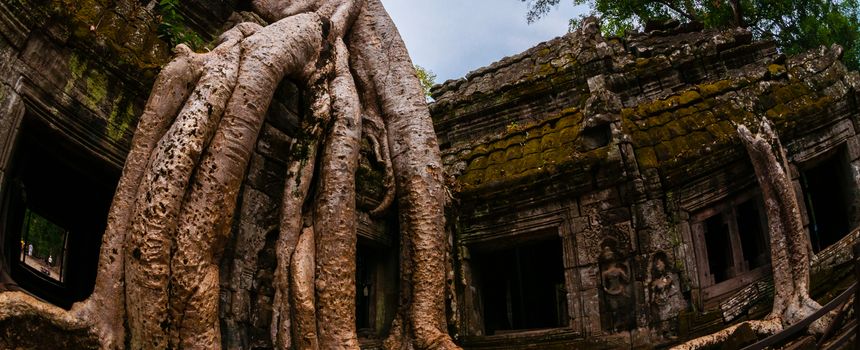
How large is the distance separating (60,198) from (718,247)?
17.0 feet

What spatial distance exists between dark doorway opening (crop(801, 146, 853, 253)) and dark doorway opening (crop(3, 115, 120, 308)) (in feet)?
15.7

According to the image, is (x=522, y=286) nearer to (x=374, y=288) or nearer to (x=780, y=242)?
(x=374, y=288)

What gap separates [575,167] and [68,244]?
176 inches

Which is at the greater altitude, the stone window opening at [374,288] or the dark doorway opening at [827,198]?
the dark doorway opening at [827,198]

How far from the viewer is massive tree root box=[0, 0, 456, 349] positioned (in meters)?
3.10

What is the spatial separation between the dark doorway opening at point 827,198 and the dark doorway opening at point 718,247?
1.93ft

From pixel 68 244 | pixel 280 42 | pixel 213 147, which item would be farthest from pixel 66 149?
pixel 68 244

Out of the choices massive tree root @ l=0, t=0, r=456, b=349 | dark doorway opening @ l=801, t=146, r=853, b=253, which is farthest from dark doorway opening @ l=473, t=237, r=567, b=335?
dark doorway opening @ l=801, t=146, r=853, b=253

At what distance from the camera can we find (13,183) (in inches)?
153

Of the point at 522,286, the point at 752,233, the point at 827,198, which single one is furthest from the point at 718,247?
the point at 522,286

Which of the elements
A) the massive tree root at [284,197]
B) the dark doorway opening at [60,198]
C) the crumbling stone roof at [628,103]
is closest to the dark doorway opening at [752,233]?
the crumbling stone roof at [628,103]

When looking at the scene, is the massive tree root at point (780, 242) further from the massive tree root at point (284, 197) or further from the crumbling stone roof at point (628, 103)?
the massive tree root at point (284, 197)

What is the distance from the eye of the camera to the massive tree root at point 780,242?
4.04 meters

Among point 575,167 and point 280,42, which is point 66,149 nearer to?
point 280,42
